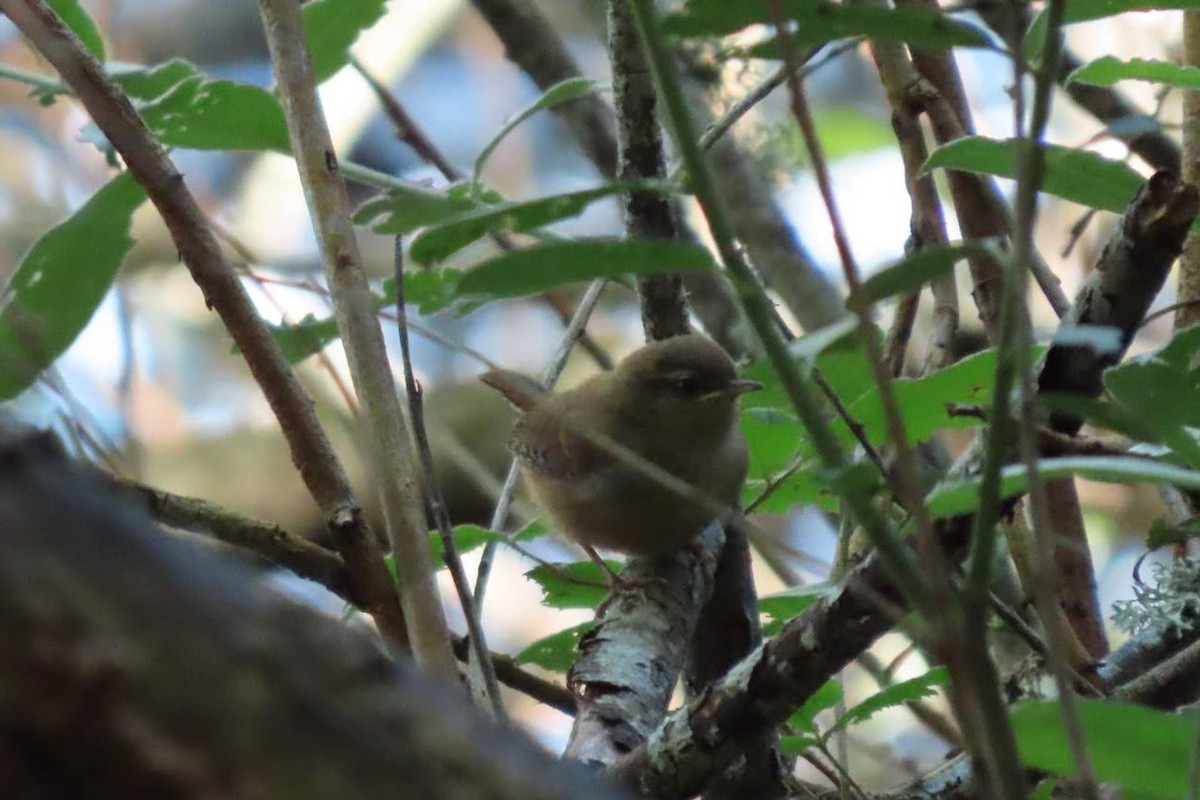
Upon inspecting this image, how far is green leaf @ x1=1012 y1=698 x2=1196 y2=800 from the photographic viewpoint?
0.77 metres

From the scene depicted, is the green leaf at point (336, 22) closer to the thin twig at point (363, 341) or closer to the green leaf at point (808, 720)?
the thin twig at point (363, 341)

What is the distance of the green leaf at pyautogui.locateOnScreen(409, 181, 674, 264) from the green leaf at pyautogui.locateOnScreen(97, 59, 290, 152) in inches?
34.2

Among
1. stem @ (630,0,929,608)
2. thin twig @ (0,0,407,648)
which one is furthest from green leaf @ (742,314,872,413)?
thin twig @ (0,0,407,648)

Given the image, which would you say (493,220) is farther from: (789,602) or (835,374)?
(789,602)

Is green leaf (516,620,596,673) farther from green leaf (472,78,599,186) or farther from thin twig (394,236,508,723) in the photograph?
green leaf (472,78,599,186)

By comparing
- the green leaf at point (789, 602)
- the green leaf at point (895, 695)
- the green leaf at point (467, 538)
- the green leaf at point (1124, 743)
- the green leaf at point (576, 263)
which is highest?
the green leaf at point (467, 538)

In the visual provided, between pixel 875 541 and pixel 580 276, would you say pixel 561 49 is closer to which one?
pixel 580 276

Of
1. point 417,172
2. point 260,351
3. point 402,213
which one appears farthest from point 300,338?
point 417,172

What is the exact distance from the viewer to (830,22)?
3.06 ft

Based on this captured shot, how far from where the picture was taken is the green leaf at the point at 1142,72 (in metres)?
1.52

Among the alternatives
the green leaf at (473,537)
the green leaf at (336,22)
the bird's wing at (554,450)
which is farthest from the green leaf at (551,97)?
the bird's wing at (554,450)

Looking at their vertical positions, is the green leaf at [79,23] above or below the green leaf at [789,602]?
above

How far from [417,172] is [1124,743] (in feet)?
10.7

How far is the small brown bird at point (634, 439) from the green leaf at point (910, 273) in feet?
5.70
